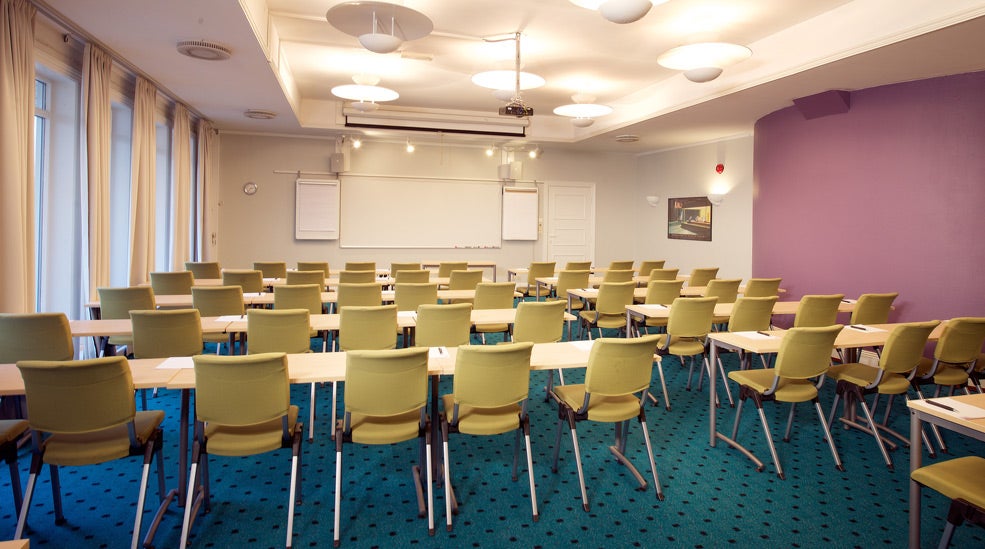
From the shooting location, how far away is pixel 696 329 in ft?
15.9

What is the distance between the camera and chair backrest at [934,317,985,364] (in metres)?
3.83

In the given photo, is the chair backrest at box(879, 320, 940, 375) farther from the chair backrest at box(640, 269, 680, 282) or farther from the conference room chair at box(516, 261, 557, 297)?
the conference room chair at box(516, 261, 557, 297)

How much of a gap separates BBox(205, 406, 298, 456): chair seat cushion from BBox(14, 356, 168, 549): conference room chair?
286 mm

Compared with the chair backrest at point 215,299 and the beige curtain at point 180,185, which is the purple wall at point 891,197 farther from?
the beige curtain at point 180,185

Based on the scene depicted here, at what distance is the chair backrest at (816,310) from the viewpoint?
4.94 metres

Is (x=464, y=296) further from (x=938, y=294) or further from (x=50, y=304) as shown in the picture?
(x=938, y=294)

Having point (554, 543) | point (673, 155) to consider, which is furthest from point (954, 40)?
point (673, 155)

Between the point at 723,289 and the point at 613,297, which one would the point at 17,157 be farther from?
→ the point at 723,289

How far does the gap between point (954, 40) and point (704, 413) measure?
389 centimetres

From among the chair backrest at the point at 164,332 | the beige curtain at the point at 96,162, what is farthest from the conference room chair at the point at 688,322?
the beige curtain at the point at 96,162

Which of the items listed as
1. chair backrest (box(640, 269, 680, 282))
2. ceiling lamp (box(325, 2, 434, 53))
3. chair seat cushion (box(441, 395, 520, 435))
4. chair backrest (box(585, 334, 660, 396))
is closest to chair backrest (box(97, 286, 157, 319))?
ceiling lamp (box(325, 2, 434, 53))

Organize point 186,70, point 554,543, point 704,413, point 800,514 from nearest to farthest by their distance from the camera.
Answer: point 554,543 → point 800,514 → point 704,413 → point 186,70

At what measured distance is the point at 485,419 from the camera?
310 centimetres

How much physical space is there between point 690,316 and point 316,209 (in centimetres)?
866
